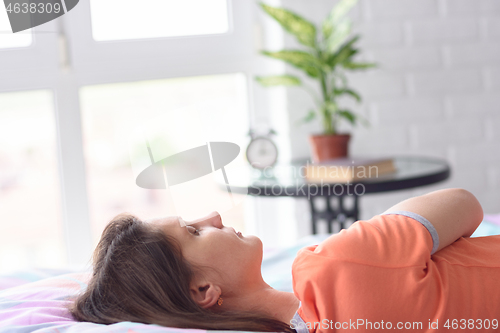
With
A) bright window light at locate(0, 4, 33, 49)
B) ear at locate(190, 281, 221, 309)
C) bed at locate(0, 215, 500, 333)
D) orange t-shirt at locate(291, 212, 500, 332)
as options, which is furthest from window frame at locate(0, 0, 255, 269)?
orange t-shirt at locate(291, 212, 500, 332)

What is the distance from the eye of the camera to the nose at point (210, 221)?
0.79 meters

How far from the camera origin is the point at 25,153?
186cm

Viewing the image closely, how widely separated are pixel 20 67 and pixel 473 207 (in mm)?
1633

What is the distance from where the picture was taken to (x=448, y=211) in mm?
741

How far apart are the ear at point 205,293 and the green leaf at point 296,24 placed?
3.29 ft

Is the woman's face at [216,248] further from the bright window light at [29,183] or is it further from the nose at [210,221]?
the bright window light at [29,183]

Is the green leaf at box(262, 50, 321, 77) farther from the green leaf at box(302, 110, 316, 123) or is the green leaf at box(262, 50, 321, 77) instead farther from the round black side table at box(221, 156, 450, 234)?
the round black side table at box(221, 156, 450, 234)

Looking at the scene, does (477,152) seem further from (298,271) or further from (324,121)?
(298,271)

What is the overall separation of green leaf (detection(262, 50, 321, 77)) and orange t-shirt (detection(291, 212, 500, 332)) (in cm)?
92

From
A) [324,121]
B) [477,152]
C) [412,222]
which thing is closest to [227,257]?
[412,222]

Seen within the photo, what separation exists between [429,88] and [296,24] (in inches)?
31.0

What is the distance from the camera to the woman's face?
2.45ft

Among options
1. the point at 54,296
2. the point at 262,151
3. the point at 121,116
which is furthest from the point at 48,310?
the point at 121,116

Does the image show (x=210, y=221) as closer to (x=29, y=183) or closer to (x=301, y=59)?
(x=301, y=59)
